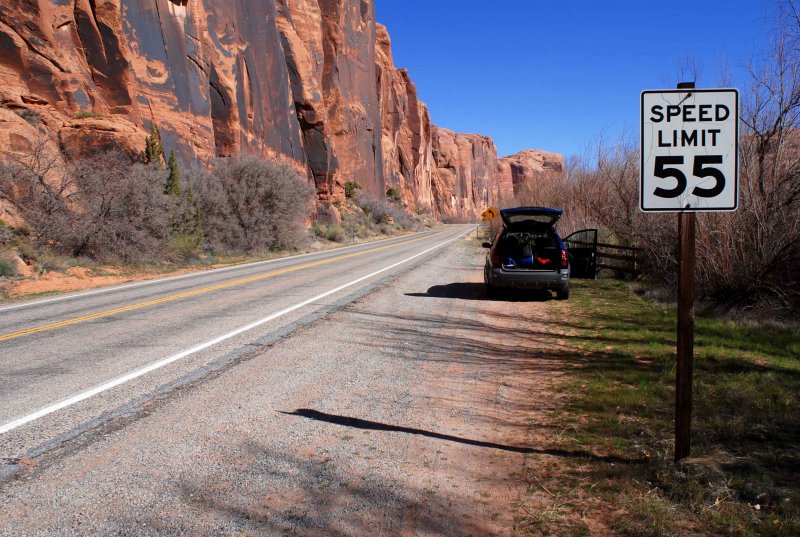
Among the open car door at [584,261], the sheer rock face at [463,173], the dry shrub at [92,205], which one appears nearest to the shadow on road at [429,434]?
the open car door at [584,261]

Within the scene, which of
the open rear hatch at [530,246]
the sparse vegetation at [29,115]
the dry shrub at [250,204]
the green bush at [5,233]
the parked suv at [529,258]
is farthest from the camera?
the dry shrub at [250,204]

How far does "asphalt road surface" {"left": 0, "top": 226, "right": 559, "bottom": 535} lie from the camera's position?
3.47m

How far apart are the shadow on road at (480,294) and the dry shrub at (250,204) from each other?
51.3 ft

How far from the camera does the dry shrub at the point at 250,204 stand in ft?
90.3

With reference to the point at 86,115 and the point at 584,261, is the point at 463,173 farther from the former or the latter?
the point at 584,261

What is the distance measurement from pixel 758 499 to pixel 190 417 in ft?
13.8

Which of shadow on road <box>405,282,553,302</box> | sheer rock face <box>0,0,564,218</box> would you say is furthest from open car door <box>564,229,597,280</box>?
sheer rock face <box>0,0,564,218</box>

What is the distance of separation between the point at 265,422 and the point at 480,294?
30.6 feet

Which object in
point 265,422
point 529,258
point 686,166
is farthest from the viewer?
point 529,258

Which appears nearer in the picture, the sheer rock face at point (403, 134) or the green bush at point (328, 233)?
the green bush at point (328, 233)

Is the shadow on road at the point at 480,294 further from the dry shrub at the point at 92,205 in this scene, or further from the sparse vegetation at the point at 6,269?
the dry shrub at the point at 92,205

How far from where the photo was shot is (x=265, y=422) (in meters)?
4.98

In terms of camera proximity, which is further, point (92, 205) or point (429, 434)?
point (92, 205)

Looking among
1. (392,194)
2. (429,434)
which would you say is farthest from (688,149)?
(392,194)
